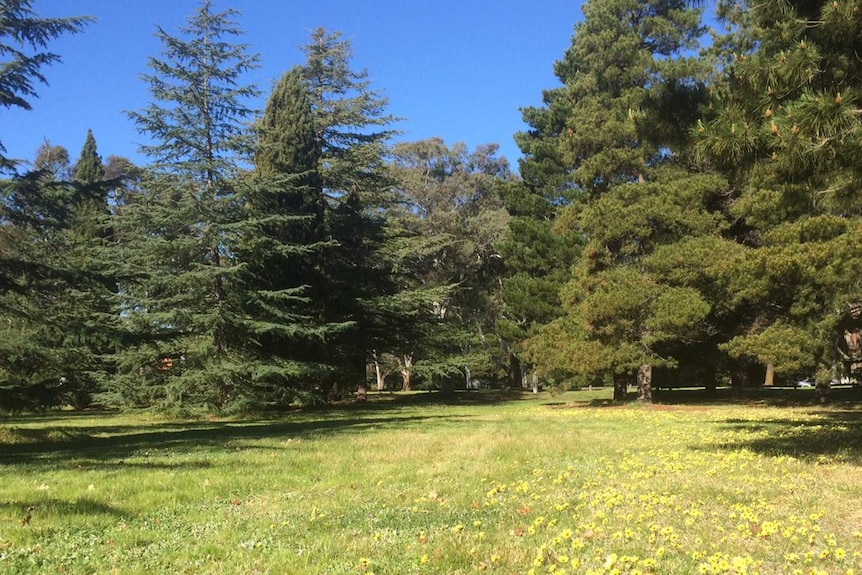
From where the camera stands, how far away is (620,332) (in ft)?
72.5

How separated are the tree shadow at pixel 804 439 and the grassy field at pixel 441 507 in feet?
0.21

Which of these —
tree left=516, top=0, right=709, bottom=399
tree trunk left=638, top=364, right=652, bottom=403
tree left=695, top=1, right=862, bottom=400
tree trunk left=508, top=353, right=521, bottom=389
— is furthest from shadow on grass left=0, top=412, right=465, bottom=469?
tree trunk left=508, top=353, right=521, bottom=389

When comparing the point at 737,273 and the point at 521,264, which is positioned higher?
the point at 521,264

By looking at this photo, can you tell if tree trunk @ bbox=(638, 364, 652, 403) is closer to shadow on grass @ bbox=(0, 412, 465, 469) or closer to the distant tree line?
the distant tree line

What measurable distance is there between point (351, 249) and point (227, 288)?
7046mm

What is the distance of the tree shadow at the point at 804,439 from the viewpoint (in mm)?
9197

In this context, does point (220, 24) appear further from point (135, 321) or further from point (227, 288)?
point (135, 321)

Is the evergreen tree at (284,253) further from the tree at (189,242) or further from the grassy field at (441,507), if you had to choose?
the grassy field at (441,507)

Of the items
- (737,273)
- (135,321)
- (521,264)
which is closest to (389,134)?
(521,264)

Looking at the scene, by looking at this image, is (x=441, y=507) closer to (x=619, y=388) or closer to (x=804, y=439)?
(x=804, y=439)

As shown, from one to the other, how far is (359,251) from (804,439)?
870 inches

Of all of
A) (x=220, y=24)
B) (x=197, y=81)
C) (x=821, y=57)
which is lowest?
(x=821, y=57)

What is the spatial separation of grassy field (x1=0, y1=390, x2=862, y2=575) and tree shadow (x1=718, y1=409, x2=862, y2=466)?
6cm

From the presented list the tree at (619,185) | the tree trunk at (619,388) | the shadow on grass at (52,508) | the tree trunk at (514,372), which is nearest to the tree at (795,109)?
the shadow on grass at (52,508)
